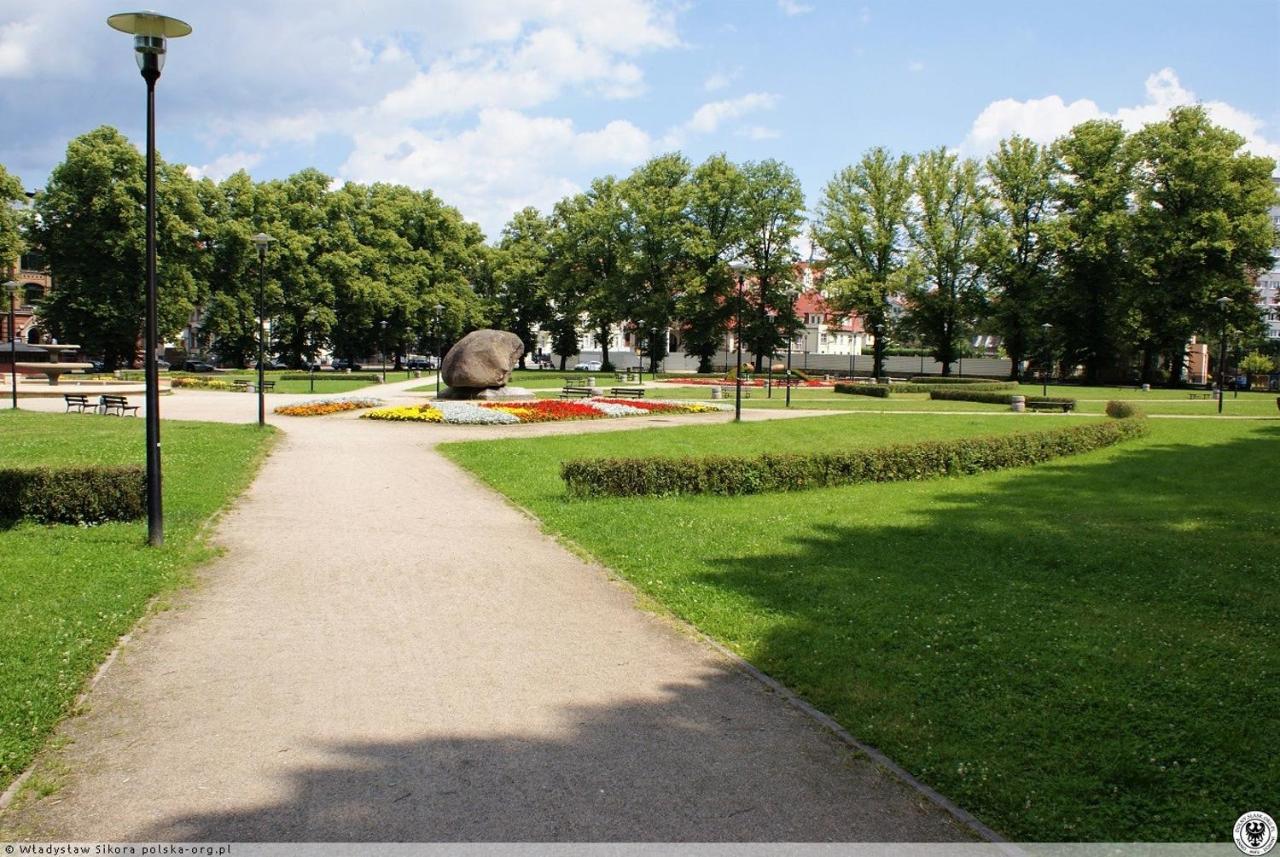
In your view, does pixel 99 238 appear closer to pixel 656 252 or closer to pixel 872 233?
pixel 656 252

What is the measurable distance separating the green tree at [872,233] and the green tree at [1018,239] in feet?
19.6

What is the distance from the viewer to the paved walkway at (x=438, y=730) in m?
3.93

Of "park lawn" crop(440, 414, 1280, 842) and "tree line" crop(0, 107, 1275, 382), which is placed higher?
"tree line" crop(0, 107, 1275, 382)

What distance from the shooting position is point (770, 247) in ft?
203

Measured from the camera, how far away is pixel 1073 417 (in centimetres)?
2841

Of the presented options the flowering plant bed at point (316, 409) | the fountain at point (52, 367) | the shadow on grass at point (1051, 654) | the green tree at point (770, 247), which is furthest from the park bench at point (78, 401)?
the green tree at point (770, 247)

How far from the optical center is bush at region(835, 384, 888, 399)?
1620 inches

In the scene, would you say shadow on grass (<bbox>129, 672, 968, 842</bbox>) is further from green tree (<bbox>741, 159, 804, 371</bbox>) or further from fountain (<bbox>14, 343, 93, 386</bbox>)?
green tree (<bbox>741, 159, 804, 371</bbox>)

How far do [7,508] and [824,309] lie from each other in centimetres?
5872

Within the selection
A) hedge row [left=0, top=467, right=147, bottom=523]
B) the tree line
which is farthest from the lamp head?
the tree line

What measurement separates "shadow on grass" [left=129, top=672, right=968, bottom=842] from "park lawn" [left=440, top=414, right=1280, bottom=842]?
0.48 m

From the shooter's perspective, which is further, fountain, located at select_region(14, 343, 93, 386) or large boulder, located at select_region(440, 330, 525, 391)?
fountain, located at select_region(14, 343, 93, 386)

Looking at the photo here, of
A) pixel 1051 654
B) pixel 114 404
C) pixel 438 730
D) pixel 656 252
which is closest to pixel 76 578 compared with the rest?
pixel 438 730

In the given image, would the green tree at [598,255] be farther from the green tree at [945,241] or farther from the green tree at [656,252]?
the green tree at [945,241]
